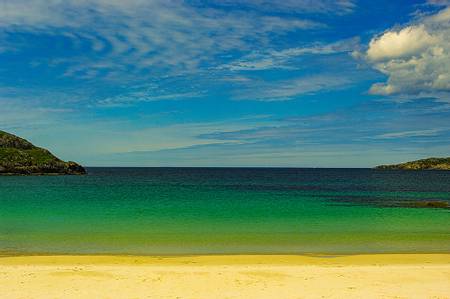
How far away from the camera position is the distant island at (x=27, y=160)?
6501 inches

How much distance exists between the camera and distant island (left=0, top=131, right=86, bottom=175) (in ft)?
542

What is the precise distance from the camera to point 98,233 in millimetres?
32594

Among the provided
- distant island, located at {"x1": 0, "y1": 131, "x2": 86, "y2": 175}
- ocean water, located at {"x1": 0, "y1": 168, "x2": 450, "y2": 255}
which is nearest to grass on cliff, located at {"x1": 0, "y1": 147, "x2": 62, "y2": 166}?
distant island, located at {"x1": 0, "y1": 131, "x2": 86, "y2": 175}
